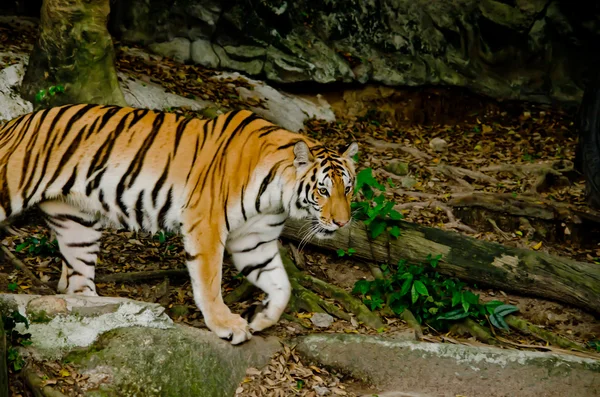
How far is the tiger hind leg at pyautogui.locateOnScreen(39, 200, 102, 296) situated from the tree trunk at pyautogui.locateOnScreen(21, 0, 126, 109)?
203cm

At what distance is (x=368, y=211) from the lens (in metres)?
6.46

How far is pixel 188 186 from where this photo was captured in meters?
5.27

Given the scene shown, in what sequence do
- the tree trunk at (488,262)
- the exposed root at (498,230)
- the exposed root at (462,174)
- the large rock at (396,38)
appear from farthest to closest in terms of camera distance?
the large rock at (396,38) < the exposed root at (462,174) < the exposed root at (498,230) < the tree trunk at (488,262)

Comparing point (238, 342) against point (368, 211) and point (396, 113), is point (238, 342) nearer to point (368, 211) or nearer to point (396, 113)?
point (368, 211)

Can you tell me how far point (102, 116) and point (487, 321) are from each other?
131 inches

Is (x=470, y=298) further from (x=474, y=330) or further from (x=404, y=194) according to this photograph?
(x=404, y=194)

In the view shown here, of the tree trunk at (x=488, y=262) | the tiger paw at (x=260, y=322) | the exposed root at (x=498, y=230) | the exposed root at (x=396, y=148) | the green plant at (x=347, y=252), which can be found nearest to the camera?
the tiger paw at (x=260, y=322)

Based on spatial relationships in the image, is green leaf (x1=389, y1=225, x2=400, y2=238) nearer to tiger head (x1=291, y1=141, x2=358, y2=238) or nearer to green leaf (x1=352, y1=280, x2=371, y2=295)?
green leaf (x1=352, y1=280, x2=371, y2=295)

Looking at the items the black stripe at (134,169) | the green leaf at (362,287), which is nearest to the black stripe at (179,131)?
the black stripe at (134,169)

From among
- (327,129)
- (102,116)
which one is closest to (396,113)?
(327,129)

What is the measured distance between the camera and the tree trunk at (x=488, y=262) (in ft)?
20.3

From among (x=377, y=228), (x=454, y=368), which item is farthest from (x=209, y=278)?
(x=377, y=228)

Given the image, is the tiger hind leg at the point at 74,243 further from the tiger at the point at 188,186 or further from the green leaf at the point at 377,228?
the green leaf at the point at 377,228

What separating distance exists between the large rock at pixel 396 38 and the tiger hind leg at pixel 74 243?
230 inches
